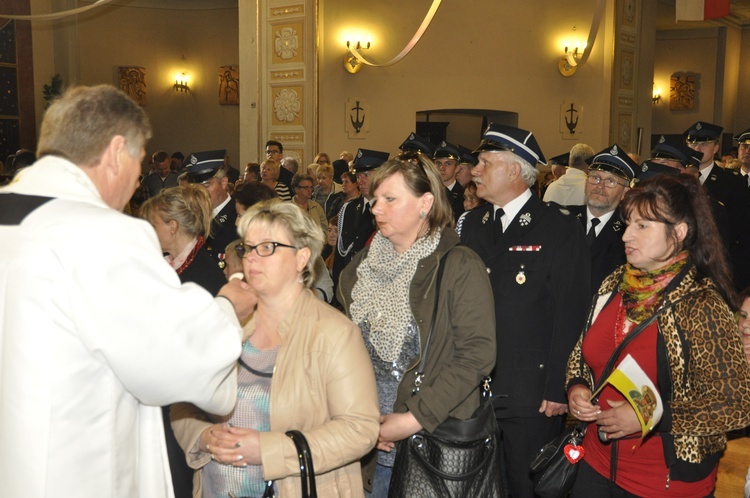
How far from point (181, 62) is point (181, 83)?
44cm

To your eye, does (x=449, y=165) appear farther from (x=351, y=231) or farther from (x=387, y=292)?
(x=387, y=292)

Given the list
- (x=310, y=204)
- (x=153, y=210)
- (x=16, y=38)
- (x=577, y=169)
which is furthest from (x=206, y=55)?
(x=153, y=210)

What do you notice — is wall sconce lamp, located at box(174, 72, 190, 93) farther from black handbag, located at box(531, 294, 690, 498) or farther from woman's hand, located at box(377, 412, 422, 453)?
black handbag, located at box(531, 294, 690, 498)

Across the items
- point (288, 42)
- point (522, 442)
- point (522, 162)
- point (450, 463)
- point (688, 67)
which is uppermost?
point (688, 67)

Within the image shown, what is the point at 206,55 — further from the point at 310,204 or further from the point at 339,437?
the point at 339,437

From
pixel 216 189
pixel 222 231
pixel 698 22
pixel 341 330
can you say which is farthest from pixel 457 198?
pixel 698 22

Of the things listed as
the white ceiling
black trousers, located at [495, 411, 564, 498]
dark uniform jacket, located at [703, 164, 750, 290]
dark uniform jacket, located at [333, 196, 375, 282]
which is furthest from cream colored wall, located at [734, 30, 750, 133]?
black trousers, located at [495, 411, 564, 498]

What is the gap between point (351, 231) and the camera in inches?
249

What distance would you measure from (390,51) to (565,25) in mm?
2862

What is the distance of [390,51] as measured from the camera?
1154cm

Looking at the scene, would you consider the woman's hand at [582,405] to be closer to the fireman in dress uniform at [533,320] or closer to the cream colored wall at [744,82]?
the fireman in dress uniform at [533,320]

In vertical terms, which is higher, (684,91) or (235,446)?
(684,91)

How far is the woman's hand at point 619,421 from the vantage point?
8.26ft

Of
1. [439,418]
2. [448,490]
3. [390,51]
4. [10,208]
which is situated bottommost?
[448,490]
